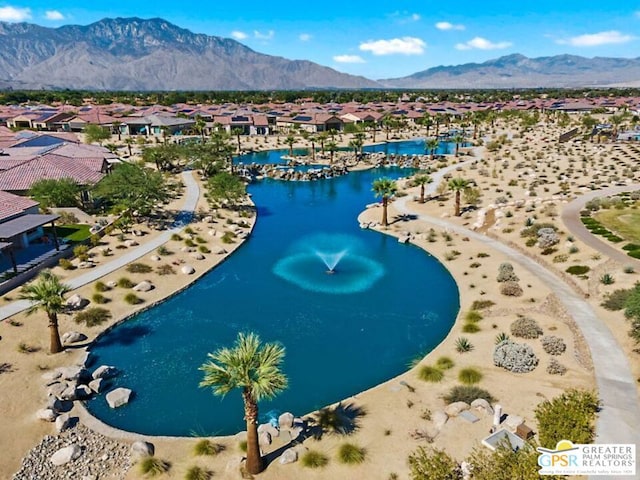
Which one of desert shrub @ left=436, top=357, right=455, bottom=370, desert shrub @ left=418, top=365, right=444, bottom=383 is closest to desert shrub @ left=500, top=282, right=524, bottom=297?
desert shrub @ left=436, top=357, right=455, bottom=370

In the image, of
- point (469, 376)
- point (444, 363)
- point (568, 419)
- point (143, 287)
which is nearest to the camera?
point (568, 419)

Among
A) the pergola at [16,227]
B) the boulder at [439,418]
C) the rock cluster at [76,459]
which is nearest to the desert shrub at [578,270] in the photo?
the boulder at [439,418]

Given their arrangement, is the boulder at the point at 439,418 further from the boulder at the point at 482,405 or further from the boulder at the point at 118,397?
the boulder at the point at 118,397

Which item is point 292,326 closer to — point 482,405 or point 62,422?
point 482,405

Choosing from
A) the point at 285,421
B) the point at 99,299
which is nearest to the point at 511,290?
the point at 285,421

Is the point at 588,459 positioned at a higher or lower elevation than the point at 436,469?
lower
